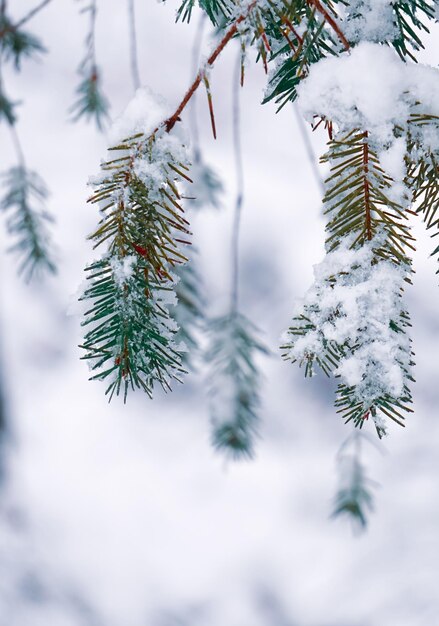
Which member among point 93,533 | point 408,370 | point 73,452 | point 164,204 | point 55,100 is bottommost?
point 408,370

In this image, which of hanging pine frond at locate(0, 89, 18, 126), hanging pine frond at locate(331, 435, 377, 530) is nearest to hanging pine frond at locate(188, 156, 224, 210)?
hanging pine frond at locate(0, 89, 18, 126)

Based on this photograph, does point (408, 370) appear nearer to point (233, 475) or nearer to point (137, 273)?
point (137, 273)

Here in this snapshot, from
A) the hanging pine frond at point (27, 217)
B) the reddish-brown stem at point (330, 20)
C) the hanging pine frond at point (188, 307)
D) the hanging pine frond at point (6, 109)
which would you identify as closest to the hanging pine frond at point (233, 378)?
the hanging pine frond at point (188, 307)

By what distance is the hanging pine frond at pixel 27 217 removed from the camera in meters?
0.98

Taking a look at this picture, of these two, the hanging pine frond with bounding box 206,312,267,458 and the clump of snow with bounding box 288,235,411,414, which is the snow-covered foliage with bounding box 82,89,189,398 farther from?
the hanging pine frond with bounding box 206,312,267,458

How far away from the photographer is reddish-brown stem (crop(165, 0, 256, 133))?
37cm

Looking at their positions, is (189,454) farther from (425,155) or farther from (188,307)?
(425,155)

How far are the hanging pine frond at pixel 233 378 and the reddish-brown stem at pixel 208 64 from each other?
58cm

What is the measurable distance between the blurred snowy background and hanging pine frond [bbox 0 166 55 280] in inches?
52.0

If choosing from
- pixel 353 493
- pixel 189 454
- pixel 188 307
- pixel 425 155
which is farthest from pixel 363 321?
pixel 189 454

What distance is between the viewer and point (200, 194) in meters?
1.24

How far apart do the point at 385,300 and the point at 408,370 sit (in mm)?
45

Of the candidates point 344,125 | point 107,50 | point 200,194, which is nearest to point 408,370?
point 344,125

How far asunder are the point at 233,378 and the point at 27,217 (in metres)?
0.43
